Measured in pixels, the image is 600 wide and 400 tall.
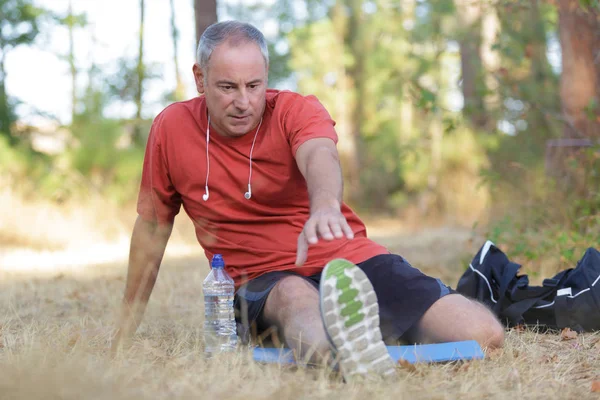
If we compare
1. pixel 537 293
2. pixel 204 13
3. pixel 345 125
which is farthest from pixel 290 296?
pixel 345 125

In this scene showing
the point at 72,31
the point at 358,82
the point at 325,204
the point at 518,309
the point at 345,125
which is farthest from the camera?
the point at 358,82

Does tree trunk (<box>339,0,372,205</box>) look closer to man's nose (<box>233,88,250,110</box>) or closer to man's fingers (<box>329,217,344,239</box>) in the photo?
man's nose (<box>233,88,250,110</box>)

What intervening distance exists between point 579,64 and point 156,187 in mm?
4518

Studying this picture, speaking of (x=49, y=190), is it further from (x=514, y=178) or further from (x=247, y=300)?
(x=247, y=300)

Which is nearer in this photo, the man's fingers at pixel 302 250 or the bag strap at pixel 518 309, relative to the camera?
the man's fingers at pixel 302 250

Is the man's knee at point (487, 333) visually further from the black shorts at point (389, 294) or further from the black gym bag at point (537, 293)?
the black gym bag at point (537, 293)

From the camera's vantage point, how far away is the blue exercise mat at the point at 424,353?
9.86 feet

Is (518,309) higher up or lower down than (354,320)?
→ lower down

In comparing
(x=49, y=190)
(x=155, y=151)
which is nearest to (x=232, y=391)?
(x=155, y=151)

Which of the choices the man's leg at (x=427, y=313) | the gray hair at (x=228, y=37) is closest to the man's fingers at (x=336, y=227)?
the man's leg at (x=427, y=313)

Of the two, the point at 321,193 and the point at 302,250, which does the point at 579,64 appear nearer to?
the point at 321,193

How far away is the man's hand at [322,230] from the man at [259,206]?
337mm

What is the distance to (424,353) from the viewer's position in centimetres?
308

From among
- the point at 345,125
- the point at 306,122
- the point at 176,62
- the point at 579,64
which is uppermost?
the point at 176,62
